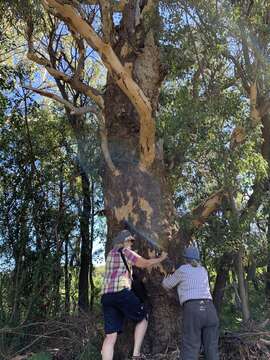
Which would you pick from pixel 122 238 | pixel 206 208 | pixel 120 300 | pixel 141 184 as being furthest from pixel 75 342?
pixel 206 208

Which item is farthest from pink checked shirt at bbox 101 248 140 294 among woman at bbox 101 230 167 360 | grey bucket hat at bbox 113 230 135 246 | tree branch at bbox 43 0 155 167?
tree branch at bbox 43 0 155 167

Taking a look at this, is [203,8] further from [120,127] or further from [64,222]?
[64,222]

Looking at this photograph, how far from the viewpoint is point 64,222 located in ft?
40.6

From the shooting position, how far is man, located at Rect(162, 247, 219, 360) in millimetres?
7008

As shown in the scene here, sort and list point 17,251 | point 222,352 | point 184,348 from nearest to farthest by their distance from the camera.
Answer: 1. point 184,348
2. point 222,352
3. point 17,251

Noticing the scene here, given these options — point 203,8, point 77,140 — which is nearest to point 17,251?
point 77,140

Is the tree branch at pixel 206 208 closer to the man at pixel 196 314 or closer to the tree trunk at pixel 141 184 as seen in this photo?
the tree trunk at pixel 141 184

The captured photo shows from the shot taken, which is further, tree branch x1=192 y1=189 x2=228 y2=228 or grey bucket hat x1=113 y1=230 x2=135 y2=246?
tree branch x1=192 y1=189 x2=228 y2=228

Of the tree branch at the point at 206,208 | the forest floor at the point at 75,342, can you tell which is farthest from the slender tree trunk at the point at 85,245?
the tree branch at the point at 206,208

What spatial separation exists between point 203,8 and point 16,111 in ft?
19.5

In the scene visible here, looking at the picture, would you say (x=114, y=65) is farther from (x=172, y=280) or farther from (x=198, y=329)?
(x=198, y=329)

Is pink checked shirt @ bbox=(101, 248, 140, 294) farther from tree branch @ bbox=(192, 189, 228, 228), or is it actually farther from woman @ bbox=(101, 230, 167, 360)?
tree branch @ bbox=(192, 189, 228, 228)

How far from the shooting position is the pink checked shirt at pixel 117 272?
24.2 ft

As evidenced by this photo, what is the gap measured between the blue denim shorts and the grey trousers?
28.4 inches
